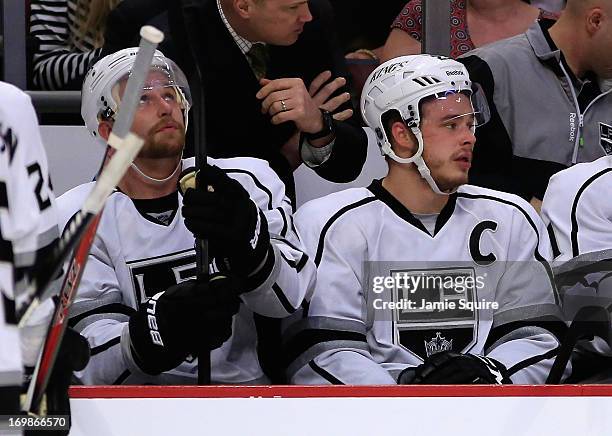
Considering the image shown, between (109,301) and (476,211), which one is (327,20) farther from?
→ (109,301)

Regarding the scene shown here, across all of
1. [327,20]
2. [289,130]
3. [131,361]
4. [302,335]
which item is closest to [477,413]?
[302,335]

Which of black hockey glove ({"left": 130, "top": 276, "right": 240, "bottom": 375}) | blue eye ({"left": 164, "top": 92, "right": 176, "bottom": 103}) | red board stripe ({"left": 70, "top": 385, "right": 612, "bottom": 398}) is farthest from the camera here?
blue eye ({"left": 164, "top": 92, "right": 176, "bottom": 103})

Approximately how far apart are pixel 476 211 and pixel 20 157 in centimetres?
103

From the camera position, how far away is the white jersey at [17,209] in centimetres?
150

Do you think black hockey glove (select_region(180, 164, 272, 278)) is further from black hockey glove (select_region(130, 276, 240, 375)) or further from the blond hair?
the blond hair

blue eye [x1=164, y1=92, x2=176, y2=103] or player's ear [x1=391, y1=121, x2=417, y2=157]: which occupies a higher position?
blue eye [x1=164, y1=92, x2=176, y2=103]

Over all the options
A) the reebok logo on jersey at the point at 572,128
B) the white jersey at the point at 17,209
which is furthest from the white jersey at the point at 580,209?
the white jersey at the point at 17,209

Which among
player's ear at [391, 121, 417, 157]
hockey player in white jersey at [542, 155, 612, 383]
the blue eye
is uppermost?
the blue eye

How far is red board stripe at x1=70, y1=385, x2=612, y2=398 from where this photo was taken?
6.43 feet

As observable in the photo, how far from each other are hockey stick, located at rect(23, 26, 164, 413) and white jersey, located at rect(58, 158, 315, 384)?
0.64 m

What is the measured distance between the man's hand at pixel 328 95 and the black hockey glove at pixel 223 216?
47cm

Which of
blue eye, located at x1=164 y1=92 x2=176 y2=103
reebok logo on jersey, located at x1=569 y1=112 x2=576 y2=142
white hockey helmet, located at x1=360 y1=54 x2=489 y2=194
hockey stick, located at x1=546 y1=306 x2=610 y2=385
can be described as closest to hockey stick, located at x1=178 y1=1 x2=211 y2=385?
blue eye, located at x1=164 y1=92 x2=176 y2=103

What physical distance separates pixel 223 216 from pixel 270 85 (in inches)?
19.4

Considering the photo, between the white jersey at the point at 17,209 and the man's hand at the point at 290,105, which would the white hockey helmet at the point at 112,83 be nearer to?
the man's hand at the point at 290,105
